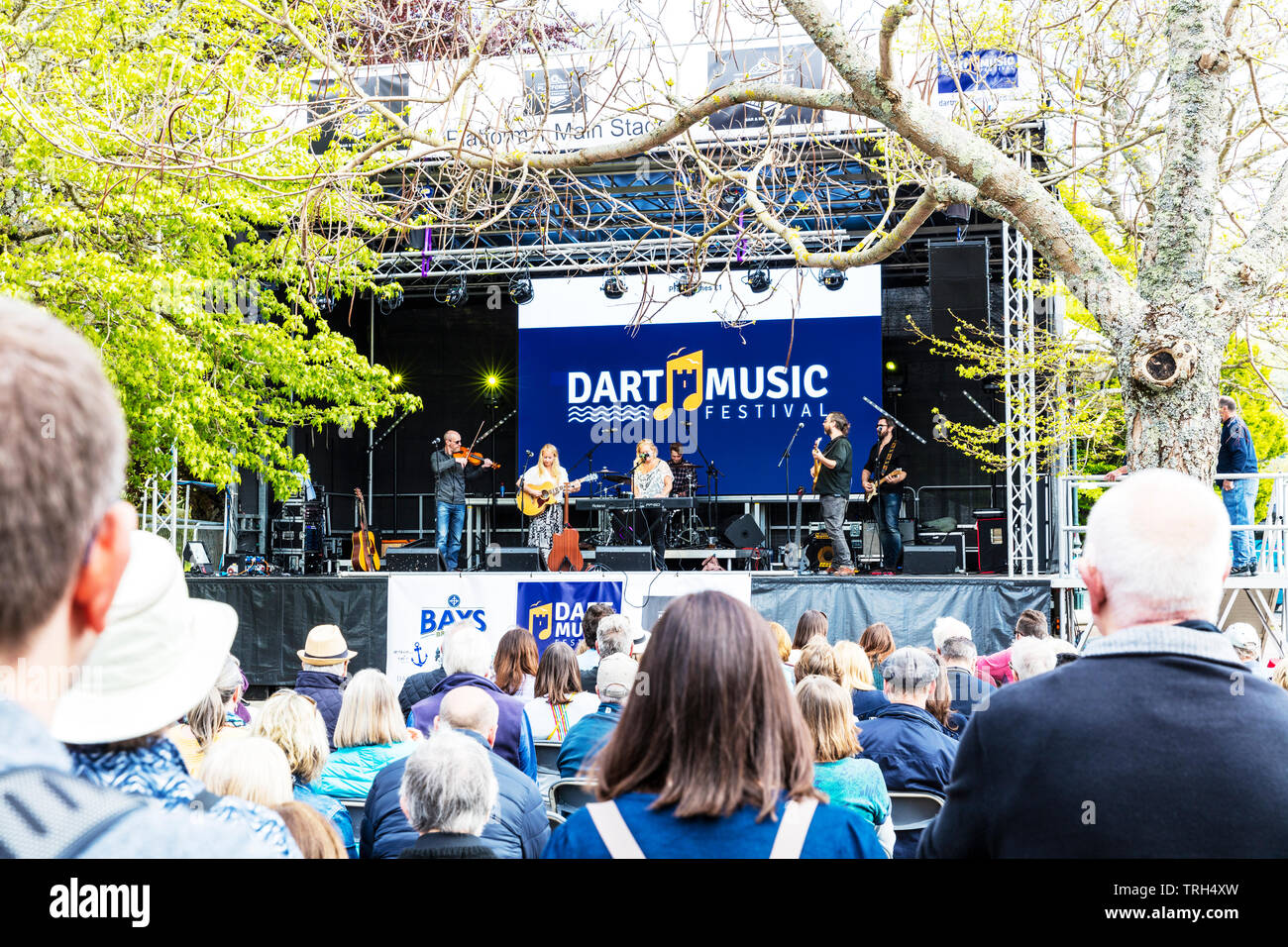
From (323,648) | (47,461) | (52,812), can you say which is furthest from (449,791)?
(323,648)

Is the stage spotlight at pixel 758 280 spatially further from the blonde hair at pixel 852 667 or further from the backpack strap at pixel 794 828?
the backpack strap at pixel 794 828

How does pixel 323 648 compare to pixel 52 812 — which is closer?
pixel 52 812

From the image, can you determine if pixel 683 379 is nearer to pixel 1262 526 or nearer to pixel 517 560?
pixel 517 560

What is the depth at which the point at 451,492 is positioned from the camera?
552 inches

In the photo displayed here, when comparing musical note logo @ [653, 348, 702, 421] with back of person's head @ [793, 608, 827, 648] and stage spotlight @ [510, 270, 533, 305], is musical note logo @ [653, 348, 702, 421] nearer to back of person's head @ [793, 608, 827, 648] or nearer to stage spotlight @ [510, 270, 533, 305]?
stage spotlight @ [510, 270, 533, 305]

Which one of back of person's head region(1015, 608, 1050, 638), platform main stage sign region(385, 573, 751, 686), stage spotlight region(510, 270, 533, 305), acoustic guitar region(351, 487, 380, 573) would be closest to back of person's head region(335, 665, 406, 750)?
back of person's head region(1015, 608, 1050, 638)

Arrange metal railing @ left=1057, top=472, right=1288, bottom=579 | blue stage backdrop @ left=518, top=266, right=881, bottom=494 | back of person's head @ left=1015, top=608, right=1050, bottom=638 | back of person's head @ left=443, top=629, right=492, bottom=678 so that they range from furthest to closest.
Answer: blue stage backdrop @ left=518, top=266, right=881, bottom=494 → metal railing @ left=1057, top=472, right=1288, bottom=579 → back of person's head @ left=1015, top=608, right=1050, bottom=638 → back of person's head @ left=443, top=629, right=492, bottom=678

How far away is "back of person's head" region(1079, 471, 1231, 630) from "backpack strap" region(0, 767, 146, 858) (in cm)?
155

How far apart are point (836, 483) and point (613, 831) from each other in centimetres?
1112

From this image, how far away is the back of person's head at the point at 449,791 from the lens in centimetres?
260

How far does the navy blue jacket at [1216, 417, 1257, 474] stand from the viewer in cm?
990

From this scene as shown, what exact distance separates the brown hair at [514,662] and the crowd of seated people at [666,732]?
2.21 metres
